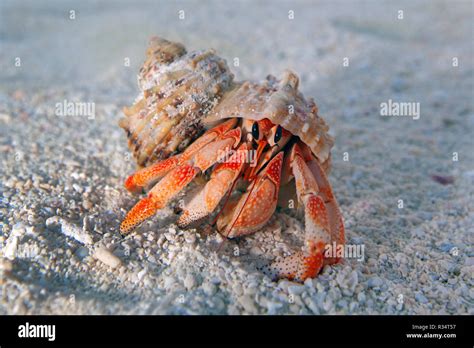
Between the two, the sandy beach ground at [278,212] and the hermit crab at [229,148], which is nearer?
the sandy beach ground at [278,212]

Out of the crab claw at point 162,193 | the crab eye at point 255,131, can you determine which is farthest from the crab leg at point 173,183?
the crab eye at point 255,131

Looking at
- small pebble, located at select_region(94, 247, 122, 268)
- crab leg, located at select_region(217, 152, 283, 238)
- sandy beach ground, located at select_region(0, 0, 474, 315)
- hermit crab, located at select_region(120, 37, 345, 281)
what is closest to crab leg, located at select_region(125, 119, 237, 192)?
hermit crab, located at select_region(120, 37, 345, 281)

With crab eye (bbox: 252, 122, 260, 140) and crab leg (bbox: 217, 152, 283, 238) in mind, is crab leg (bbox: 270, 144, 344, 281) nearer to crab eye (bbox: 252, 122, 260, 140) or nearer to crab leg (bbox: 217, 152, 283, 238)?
crab leg (bbox: 217, 152, 283, 238)

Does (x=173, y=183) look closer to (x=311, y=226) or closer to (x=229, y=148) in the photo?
(x=229, y=148)

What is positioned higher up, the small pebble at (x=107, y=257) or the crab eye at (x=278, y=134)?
the crab eye at (x=278, y=134)

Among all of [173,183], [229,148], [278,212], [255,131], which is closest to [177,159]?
[173,183]

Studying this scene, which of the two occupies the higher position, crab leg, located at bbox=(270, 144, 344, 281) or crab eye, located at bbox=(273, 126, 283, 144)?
crab eye, located at bbox=(273, 126, 283, 144)

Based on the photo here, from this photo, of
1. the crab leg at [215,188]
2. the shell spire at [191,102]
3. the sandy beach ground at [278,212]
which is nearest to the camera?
the sandy beach ground at [278,212]

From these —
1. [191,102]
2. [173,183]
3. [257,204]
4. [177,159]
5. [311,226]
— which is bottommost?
[311,226]

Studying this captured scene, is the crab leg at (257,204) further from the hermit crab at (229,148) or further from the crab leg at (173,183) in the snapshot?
the crab leg at (173,183)
